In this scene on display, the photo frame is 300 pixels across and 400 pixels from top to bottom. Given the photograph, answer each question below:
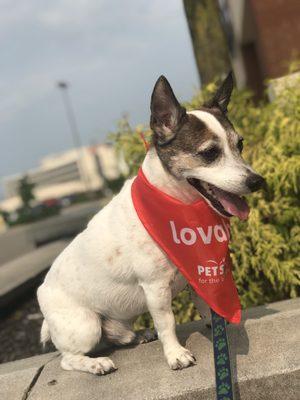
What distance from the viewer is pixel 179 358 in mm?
2760

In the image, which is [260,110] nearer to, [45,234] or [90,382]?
[90,382]

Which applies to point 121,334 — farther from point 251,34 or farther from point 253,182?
point 251,34

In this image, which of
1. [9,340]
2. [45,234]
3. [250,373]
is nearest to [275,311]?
[250,373]

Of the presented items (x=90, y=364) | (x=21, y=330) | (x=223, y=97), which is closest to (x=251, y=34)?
(x=21, y=330)

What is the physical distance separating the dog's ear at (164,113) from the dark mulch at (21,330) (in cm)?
259

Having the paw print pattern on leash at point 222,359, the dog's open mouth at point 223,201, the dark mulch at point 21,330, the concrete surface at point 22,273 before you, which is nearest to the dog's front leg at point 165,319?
the paw print pattern on leash at point 222,359

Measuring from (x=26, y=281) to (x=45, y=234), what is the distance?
4.67 metres

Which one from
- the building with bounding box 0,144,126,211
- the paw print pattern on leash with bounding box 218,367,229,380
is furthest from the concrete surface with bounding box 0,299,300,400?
the building with bounding box 0,144,126,211

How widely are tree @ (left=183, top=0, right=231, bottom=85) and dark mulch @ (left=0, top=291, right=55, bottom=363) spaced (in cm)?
361

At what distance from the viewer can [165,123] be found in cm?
270

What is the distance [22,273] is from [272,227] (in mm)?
4080

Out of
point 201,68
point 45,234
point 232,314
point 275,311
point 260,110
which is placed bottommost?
point 45,234

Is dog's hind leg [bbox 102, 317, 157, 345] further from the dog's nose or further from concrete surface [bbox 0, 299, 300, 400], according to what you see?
the dog's nose

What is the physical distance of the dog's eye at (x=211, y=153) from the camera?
2557 mm
